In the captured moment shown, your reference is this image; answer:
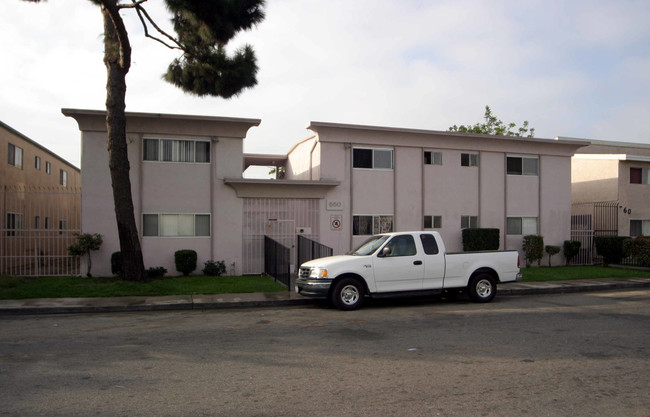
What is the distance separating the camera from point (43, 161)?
27391 millimetres

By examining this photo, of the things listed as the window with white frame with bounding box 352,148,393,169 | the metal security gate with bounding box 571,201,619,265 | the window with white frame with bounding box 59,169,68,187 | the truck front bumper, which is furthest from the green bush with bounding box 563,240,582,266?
the window with white frame with bounding box 59,169,68,187

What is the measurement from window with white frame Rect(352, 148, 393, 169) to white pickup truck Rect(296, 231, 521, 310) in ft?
24.0

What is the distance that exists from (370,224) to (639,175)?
45.8ft

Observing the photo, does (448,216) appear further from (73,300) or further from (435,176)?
(73,300)

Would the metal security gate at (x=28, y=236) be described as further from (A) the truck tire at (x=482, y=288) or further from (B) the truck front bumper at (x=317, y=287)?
(A) the truck tire at (x=482, y=288)

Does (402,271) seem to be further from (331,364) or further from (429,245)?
(331,364)

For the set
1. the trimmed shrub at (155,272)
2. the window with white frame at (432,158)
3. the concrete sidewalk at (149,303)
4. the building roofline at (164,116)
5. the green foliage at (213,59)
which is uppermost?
the green foliage at (213,59)

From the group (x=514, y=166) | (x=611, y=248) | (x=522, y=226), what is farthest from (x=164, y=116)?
(x=611, y=248)

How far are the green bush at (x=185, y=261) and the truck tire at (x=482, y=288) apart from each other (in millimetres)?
9373

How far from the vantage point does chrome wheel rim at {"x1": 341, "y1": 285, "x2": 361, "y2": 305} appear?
12156 mm

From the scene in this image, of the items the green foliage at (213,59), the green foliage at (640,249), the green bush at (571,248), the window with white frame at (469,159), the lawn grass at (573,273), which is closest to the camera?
the green foliage at (213,59)

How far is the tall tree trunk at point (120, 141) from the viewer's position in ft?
50.2

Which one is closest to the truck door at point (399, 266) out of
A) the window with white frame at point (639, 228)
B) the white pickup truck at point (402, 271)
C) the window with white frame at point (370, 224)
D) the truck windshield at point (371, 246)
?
the white pickup truck at point (402, 271)

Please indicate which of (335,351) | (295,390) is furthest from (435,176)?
(295,390)
